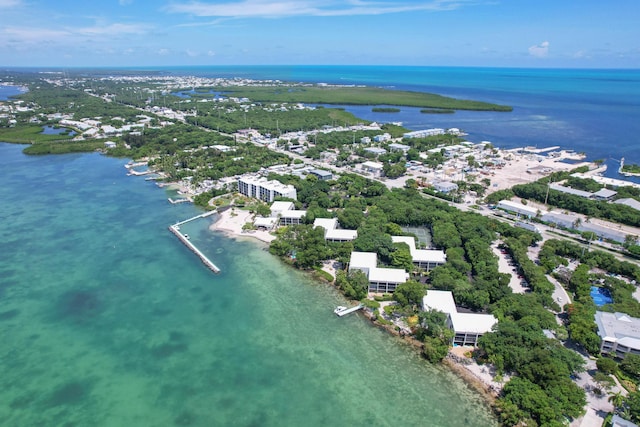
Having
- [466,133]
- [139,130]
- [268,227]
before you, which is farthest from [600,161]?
[139,130]


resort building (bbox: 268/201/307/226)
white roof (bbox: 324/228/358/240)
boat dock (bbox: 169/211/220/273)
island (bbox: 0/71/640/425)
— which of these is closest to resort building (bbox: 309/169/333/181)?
island (bbox: 0/71/640/425)

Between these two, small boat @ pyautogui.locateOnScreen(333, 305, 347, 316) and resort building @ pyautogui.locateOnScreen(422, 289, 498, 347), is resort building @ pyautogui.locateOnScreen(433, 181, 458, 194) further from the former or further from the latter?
small boat @ pyautogui.locateOnScreen(333, 305, 347, 316)

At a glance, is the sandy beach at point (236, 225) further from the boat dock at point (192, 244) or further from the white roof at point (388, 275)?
the white roof at point (388, 275)

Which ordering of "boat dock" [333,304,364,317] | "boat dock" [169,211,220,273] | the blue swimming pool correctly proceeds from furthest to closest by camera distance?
"boat dock" [169,211,220,273] → the blue swimming pool → "boat dock" [333,304,364,317]

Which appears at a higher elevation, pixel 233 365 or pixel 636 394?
pixel 636 394

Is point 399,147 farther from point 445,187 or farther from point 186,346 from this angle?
point 186,346

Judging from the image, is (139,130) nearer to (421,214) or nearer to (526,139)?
(421,214)
